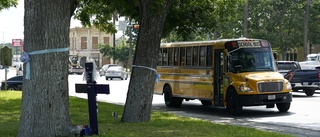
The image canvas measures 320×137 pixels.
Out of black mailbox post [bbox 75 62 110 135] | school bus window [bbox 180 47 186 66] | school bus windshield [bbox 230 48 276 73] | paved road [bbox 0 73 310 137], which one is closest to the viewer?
black mailbox post [bbox 75 62 110 135]

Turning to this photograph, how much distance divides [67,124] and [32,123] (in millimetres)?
707

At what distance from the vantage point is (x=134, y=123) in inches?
545

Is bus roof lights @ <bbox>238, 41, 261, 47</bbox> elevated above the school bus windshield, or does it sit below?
above

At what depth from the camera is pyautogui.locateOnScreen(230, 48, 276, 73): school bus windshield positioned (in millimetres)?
19734

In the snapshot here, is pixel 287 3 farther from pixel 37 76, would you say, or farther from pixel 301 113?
pixel 37 76

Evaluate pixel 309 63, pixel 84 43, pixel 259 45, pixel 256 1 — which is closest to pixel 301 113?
pixel 259 45

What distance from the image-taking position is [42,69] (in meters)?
10.5

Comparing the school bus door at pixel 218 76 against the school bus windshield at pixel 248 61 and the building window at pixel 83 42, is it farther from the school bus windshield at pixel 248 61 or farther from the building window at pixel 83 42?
the building window at pixel 83 42

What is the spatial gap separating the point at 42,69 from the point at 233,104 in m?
10.1

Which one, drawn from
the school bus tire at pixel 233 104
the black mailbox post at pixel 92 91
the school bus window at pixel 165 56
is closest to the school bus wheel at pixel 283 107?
the school bus tire at pixel 233 104

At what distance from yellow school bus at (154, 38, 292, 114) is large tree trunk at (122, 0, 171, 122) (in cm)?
534

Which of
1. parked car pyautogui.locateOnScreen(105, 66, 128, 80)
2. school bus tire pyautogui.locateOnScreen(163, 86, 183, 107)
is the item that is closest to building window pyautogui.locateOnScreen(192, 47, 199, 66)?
school bus tire pyautogui.locateOnScreen(163, 86, 183, 107)

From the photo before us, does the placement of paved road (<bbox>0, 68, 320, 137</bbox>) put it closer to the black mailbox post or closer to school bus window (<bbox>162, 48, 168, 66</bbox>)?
school bus window (<bbox>162, 48, 168, 66</bbox>)

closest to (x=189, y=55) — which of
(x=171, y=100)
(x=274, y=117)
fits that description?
(x=171, y=100)
